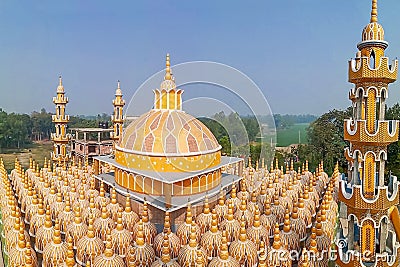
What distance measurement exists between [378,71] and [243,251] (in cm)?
413

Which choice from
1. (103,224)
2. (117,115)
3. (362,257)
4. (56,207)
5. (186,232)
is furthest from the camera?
(117,115)

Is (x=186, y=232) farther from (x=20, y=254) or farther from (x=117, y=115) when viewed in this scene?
(x=117, y=115)

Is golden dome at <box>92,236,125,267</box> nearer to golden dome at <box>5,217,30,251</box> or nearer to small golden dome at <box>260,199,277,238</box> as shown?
golden dome at <box>5,217,30,251</box>

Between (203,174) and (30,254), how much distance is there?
4.25 metres

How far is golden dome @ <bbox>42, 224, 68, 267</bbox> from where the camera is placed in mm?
6461

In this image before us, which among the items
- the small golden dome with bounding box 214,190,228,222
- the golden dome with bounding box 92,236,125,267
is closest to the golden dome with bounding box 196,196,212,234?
the small golden dome with bounding box 214,190,228,222

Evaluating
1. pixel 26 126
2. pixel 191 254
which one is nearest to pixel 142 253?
pixel 191 254

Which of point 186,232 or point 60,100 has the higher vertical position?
point 60,100

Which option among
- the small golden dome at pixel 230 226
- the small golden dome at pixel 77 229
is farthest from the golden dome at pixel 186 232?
the small golden dome at pixel 77 229

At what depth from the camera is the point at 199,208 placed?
27.0ft

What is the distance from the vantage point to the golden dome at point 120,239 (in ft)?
22.1

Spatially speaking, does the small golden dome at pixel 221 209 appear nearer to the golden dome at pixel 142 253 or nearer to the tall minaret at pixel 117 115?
the golden dome at pixel 142 253

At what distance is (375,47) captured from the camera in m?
5.16

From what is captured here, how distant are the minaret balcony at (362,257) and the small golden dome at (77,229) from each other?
541cm
